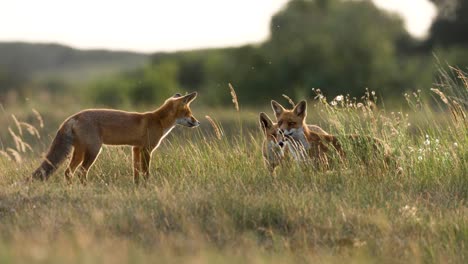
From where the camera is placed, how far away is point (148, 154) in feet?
35.9

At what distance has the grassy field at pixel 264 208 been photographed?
23.7ft

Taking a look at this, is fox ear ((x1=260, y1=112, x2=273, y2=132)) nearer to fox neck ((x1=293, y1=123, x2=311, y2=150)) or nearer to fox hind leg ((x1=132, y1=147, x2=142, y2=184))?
fox neck ((x1=293, y1=123, x2=311, y2=150))

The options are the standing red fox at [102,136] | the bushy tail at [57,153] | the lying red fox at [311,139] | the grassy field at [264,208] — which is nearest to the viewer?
the grassy field at [264,208]

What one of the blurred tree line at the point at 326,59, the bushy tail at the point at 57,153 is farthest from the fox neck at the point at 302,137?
the blurred tree line at the point at 326,59

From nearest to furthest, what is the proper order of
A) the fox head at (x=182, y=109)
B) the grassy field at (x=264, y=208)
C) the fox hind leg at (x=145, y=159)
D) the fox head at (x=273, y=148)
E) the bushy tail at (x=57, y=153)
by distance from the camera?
the grassy field at (x=264, y=208)
the bushy tail at (x=57, y=153)
the fox head at (x=273, y=148)
the fox hind leg at (x=145, y=159)
the fox head at (x=182, y=109)

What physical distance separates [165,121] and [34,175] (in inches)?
83.3

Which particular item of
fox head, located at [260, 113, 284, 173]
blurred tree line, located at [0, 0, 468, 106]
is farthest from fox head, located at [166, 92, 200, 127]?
blurred tree line, located at [0, 0, 468, 106]

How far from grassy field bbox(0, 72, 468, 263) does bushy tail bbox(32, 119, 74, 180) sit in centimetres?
21

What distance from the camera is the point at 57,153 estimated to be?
33.8ft

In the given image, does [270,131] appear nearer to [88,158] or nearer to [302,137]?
[302,137]

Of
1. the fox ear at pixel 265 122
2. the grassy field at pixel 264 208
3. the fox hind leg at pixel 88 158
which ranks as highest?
the fox ear at pixel 265 122

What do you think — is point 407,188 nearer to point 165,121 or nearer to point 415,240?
point 415,240

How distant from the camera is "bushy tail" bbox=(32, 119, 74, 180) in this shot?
33.3 ft

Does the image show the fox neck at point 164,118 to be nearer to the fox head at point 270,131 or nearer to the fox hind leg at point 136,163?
the fox hind leg at point 136,163
